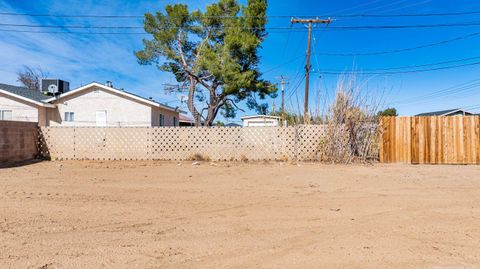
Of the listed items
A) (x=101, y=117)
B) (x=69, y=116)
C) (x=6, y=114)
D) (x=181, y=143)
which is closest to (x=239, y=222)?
(x=181, y=143)

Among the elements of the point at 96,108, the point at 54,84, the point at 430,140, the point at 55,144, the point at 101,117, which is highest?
the point at 54,84

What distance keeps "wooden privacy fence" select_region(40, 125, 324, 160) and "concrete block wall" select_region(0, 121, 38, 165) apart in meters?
0.31

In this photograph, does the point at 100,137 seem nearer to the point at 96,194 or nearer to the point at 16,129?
the point at 16,129

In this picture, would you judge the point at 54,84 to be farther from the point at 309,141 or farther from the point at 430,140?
the point at 430,140

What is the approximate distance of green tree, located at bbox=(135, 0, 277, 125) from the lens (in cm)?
2019

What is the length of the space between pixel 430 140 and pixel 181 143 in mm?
8636

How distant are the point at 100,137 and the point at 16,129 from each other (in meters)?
2.62

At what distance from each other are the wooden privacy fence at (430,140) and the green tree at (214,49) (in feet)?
38.0

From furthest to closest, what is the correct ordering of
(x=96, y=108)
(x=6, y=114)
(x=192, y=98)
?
(x=192, y=98), (x=96, y=108), (x=6, y=114)

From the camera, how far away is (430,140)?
10.3m

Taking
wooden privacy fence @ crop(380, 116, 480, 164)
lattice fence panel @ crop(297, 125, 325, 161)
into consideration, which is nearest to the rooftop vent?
lattice fence panel @ crop(297, 125, 325, 161)

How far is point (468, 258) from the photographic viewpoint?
2.80m

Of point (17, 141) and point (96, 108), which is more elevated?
point (96, 108)

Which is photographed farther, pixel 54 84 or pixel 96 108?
pixel 54 84
